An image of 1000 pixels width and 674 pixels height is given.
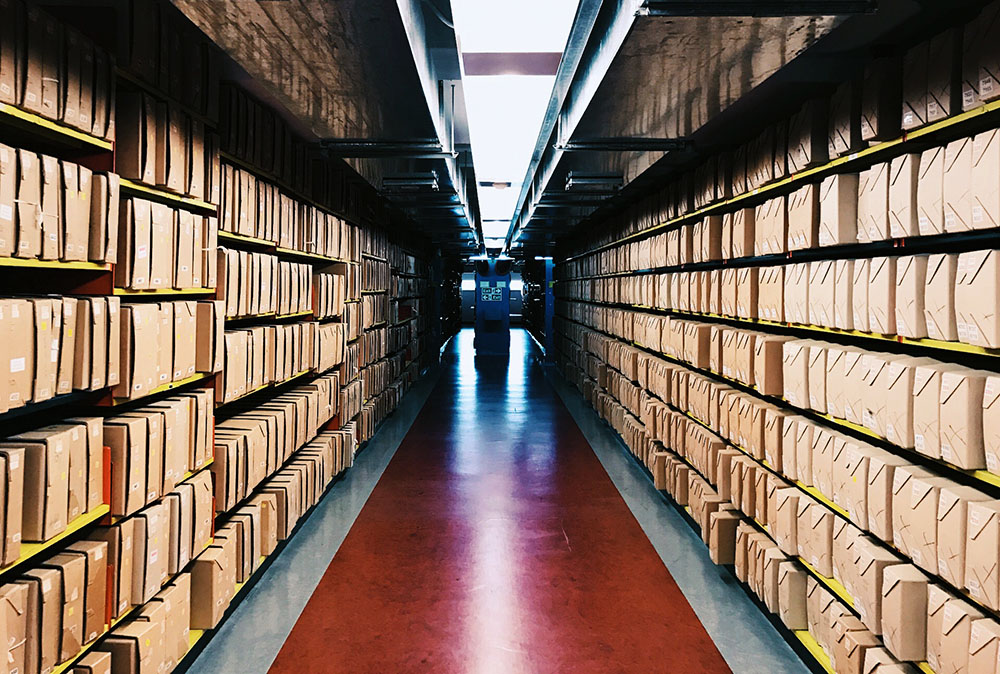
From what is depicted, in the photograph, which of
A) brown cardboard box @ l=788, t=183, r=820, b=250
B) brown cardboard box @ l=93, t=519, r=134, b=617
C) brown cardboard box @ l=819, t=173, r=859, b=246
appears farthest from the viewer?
brown cardboard box @ l=788, t=183, r=820, b=250

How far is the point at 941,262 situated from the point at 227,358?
111 inches

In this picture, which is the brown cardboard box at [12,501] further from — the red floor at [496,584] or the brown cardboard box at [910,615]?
the brown cardboard box at [910,615]

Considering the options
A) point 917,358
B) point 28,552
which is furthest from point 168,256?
point 917,358

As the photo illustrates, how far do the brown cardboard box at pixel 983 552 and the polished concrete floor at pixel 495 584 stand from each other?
3.70 ft

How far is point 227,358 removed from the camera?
3096 millimetres

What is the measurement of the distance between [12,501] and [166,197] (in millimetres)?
1282

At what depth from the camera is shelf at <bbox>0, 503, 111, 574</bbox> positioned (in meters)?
1.76

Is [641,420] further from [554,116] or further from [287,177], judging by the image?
[287,177]

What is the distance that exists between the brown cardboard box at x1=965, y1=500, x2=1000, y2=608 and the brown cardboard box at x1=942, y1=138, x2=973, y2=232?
2.49ft

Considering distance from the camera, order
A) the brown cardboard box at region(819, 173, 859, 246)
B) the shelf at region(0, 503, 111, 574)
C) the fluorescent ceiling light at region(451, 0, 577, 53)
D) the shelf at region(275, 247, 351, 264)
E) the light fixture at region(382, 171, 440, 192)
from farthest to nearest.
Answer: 1. the light fixture at region(382, 171, 440, 192)
2. the shelf at region(275, 247, 351, 264)
3. the fluorescent ceiling light at region(451, 0, 577, 53)
4. the brown cardboard box at region(819, 173, 859, 246)
5. the shelf at region(0, 503, 111, 574)

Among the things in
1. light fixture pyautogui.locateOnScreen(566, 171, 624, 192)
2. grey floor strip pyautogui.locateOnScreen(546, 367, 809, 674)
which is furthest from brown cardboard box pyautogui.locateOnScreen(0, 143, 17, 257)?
light fixture pyautogui.locateOnScreen(566, 171, 624, 192)

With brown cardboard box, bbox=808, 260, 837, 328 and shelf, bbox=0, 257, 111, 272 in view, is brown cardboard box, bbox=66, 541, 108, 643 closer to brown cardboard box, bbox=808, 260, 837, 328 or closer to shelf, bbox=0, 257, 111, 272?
shelf, bbox=0, 257, 111, 272

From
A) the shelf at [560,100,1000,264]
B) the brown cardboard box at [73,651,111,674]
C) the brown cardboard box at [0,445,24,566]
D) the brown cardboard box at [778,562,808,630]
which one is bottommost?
the brown cardboard box at [778,562,808,630]

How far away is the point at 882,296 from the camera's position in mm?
2213
